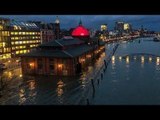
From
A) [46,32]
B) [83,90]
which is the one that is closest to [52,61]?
[83,90]

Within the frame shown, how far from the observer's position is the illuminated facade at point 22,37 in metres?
81.1

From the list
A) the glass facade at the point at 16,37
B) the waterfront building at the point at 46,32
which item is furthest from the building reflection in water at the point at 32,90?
the waterfront building at the point at 46,32

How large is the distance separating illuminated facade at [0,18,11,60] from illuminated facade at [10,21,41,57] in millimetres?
2359

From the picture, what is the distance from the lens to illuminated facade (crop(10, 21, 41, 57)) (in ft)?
266

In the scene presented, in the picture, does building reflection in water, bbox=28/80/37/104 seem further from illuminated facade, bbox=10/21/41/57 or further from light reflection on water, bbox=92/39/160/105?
illuminated facade, bbox=10/21/41/57

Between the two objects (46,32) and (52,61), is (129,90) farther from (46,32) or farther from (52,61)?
(46,32)

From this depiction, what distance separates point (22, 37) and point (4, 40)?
1248cm

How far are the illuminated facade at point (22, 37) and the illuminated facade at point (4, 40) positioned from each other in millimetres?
2359
